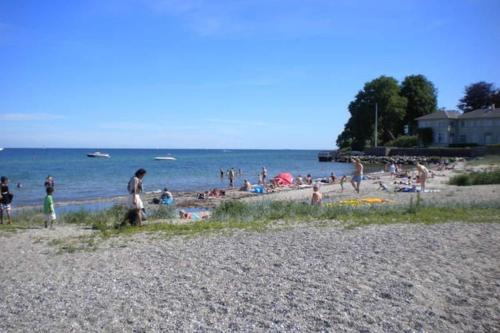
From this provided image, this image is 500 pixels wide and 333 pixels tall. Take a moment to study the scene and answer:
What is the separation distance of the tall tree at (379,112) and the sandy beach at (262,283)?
231 ft

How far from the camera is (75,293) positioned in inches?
265

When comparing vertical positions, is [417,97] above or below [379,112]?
above

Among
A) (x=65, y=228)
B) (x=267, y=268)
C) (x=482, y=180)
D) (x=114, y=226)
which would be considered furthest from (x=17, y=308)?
(x=482, y=180)

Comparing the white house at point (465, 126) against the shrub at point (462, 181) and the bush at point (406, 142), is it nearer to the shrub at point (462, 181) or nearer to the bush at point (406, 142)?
the bush at point (406, 142)

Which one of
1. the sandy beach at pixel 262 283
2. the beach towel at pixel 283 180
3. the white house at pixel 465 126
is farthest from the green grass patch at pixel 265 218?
the white house at pixel 465 126

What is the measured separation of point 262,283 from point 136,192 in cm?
596

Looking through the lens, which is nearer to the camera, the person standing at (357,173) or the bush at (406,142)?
the person standing at (357,173)

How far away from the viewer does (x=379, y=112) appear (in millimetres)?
78812

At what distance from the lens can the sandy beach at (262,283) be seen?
18.2ft

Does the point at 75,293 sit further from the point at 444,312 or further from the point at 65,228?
the point at 65,228

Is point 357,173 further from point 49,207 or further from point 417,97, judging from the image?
point 417,97

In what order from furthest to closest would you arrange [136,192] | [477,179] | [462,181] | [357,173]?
1. [462,181]
2. [477,179]
3. [357,173]
4. [136,192]

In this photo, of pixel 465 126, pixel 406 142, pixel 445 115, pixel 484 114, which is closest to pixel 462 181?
pixel 484 114

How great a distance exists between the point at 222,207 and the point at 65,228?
5.22 metres
